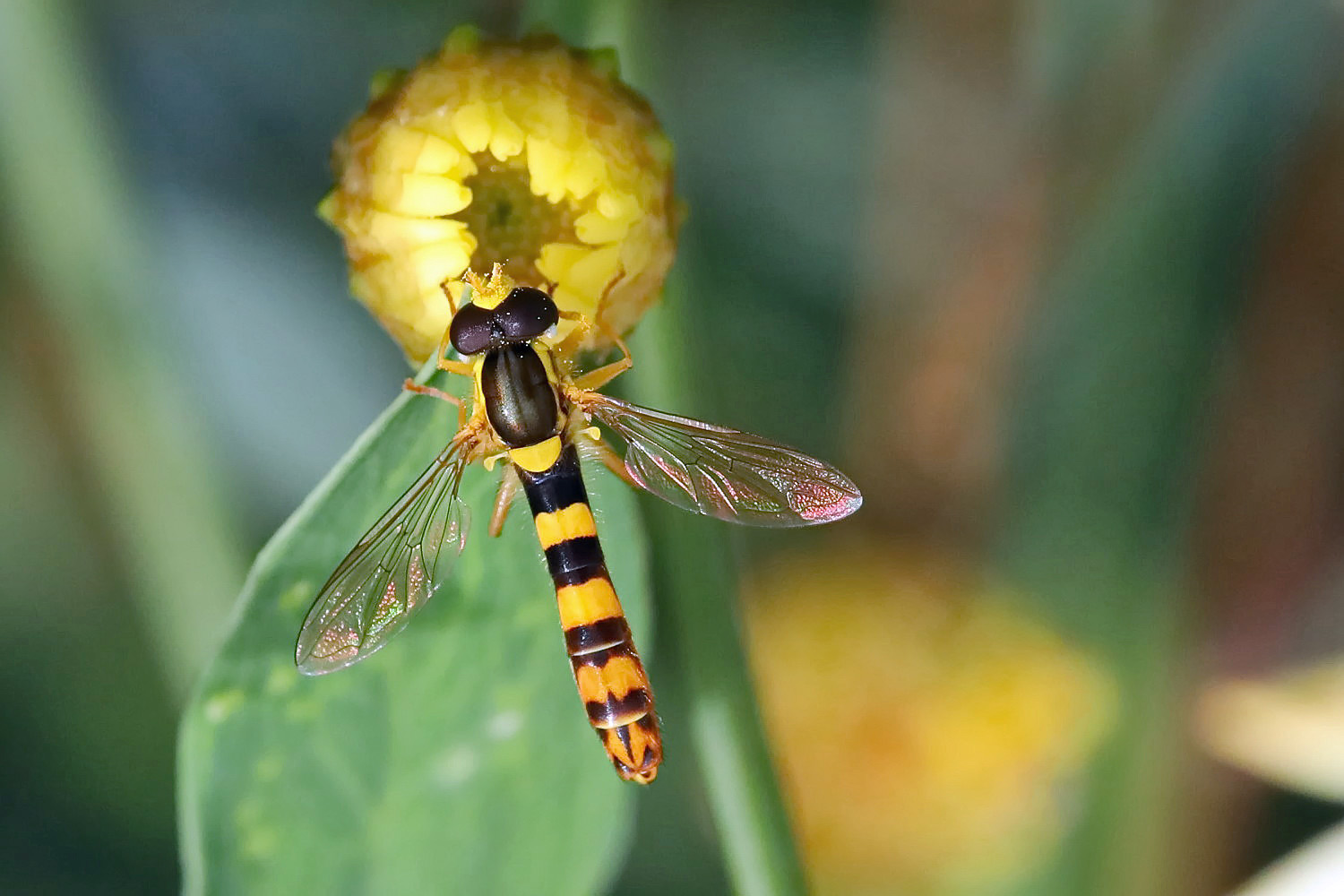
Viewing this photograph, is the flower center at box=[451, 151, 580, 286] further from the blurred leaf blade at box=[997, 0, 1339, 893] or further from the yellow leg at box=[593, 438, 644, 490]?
the blurred leaf blade at box=[997, 0, 1339, 893]

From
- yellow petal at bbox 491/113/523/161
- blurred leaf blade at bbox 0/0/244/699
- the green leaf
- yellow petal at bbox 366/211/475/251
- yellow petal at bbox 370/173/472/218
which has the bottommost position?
the green leaf

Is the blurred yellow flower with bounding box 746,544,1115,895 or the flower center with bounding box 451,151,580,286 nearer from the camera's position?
the flower center with bounding box 451,151,580,286

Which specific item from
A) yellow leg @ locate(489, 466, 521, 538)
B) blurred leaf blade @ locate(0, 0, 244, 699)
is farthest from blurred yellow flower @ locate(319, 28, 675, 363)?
blurred leaf blade @ locate(0, 0, 244, 699)

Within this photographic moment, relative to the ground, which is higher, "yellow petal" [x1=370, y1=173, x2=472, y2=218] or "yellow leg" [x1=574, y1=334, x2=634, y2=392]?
"yellow petal" [x1=370, y1=173, x2=472, y2=218]

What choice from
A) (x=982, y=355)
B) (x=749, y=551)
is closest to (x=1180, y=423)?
(x=982, y=355)

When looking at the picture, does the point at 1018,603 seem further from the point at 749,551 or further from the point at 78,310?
the point at 78,310

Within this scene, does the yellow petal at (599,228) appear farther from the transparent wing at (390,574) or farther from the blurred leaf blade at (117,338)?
the blurred leaf blade at (117,338)

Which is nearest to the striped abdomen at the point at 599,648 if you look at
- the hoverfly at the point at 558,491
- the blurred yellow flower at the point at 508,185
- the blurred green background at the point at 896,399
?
the hoverfly at the point at 558,491
